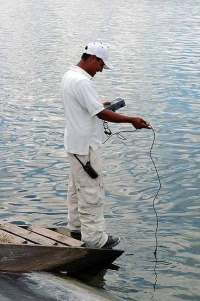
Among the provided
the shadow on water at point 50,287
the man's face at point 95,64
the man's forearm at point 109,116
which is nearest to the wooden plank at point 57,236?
the shadow on water at point 50,287

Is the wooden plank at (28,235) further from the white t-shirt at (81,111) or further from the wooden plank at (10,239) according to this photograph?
the white t-shirt at (81,111)

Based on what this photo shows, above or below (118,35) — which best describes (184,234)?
below

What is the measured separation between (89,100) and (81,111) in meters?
0.19

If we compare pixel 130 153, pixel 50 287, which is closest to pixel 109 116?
pixel 50 287

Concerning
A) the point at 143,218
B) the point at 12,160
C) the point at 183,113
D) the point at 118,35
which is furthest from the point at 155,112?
the point at 118,35

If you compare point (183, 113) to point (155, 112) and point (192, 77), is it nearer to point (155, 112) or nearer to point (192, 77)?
point (155, 112)

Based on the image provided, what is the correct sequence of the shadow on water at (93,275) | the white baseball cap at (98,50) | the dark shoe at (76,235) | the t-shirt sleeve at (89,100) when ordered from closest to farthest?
the t-shirt sleeve at (89,100) → the white baseball cap at (98,50) → the shadow on water at (93,275) → the dark shoe at (76,235)

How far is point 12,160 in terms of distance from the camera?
13.5m

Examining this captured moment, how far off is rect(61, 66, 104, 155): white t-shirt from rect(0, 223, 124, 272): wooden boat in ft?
3.33

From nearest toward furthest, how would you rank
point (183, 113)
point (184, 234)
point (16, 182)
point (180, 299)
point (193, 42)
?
point (180, 299)
point (184, 234)
point (16, 182)
point (183, 113)
point (193, 42)

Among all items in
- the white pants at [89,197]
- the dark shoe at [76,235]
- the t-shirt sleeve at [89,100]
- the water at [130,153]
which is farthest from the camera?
the water at [130,153]

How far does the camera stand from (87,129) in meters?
7.85

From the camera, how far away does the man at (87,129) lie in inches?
305

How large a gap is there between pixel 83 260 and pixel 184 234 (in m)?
2.21
